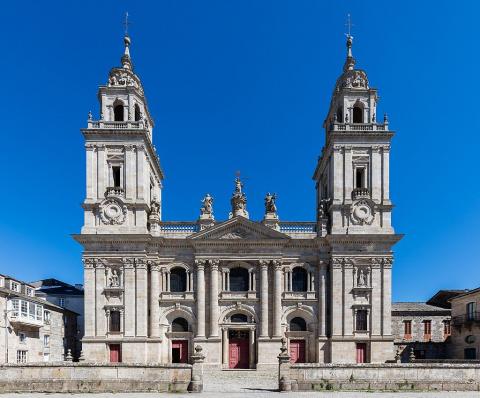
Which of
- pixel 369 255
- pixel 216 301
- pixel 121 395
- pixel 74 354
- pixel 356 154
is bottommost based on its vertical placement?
pixel 74 354

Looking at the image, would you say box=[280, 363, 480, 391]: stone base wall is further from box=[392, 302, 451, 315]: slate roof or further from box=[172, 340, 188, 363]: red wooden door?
box=[392, 302, 451, 315]: slate roof

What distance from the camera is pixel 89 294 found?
44.4 meters

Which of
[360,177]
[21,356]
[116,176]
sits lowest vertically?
[21,356]

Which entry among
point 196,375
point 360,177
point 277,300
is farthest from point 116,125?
point 196,375

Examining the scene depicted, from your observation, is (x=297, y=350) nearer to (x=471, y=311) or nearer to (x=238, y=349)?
(x=238, y=349)

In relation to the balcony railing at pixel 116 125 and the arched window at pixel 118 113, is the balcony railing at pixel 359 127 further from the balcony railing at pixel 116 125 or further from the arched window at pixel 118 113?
the arched window at pixel 118 113

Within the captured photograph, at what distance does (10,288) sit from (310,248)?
26846 millimetres

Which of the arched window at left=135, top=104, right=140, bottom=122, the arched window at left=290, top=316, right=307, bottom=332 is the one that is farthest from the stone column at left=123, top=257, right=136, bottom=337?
the arched window at left=290, top=316, right=307, bottom=332

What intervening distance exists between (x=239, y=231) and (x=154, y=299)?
9729 mm

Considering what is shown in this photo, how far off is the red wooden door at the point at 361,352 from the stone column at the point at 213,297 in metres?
12.5

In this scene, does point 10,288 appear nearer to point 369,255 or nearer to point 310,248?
point 310,248

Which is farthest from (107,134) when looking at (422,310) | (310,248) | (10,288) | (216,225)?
(422,310)

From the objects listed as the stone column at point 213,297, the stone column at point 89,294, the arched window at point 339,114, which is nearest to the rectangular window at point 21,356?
the stone column at point 89,294

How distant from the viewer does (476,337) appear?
4819 centimetres
